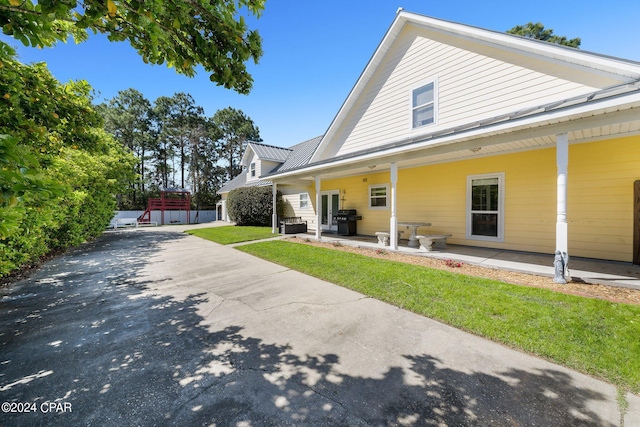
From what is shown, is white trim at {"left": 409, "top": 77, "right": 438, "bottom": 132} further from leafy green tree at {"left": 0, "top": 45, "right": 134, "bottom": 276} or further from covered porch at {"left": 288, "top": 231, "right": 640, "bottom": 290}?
leafy green tree at {"left": 0, "top": 45, "right": 134, "bottom": 276}

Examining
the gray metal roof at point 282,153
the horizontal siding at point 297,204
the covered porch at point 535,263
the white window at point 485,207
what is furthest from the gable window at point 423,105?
the gray metal roof at point 282,153

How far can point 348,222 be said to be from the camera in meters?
12.0

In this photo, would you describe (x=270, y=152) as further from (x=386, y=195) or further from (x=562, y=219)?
(x=562, y=219)

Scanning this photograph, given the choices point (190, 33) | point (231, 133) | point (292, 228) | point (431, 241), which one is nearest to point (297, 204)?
point (292, 228)

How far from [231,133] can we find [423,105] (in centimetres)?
3662

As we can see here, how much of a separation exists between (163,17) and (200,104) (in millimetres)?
42555

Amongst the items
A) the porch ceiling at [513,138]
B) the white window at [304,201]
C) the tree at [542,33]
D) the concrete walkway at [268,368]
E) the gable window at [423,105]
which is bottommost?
the concrete walkway at [268,368]

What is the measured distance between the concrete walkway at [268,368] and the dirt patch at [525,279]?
2666 mm

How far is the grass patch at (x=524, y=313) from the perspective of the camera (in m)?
2.68

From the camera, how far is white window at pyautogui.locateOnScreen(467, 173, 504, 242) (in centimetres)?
770

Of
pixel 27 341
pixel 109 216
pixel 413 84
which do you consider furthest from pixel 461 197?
pixel 109 216

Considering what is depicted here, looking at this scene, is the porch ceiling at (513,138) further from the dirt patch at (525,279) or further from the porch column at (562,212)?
the dirt patch at (525,279)

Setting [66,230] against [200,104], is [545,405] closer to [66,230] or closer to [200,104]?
[66,230]

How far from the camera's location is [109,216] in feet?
46.5
